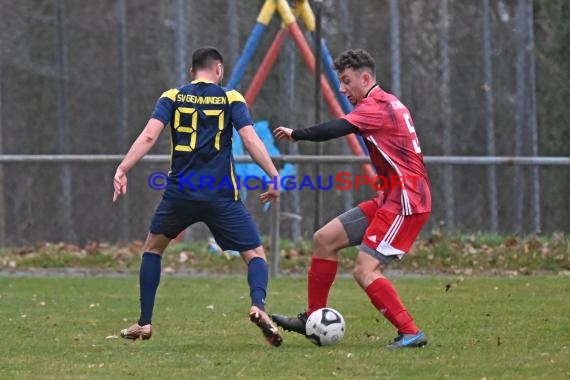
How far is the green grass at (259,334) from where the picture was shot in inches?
266

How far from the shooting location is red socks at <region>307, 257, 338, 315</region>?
8.09 metres

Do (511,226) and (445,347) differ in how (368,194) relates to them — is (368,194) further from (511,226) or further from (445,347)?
(445,347)

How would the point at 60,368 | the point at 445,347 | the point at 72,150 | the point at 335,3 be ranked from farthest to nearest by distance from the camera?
the point at 72,150, the point at 335,3, the point at 445,347, the point at 60,368

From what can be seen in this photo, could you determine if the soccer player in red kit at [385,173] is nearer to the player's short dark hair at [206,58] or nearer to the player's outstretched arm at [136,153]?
the player's short dark hair at [206,58]

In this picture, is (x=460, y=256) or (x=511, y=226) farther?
(x=511, y=226)

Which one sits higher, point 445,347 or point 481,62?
point 481,62

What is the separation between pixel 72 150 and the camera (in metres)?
17.8

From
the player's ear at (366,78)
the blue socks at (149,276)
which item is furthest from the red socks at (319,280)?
the player's ear at (366,78)

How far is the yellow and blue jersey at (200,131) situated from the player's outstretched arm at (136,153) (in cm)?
7

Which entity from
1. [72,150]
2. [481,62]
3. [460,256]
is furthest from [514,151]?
[72,150]

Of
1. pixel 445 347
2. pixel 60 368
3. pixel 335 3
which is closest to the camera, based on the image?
pixel 60 368

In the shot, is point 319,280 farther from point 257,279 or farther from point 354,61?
point 354,61

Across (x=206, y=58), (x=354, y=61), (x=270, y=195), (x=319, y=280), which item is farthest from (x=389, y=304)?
(x=206, y=58)

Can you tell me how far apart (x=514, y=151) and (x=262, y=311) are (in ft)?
27.1
